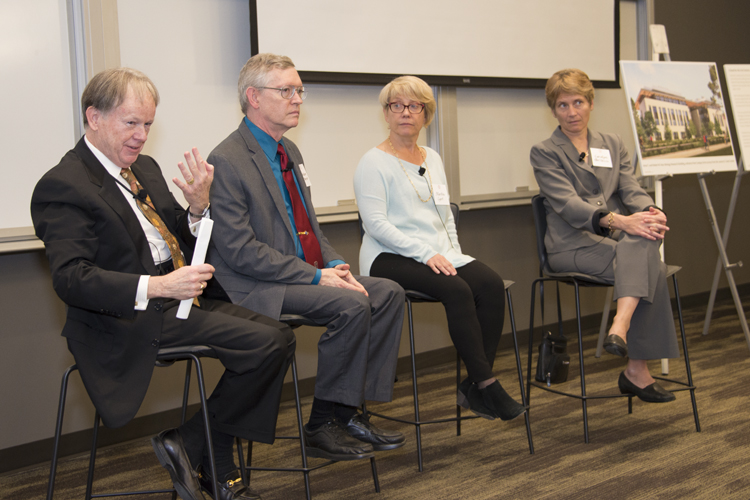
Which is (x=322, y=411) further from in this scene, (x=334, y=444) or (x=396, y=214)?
(x=396, y=214)

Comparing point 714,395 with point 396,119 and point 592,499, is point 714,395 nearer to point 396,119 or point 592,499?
point 592,499

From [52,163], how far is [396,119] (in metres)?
1.37

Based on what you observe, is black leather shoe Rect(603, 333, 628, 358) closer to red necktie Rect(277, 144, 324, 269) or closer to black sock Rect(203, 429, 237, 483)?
red necktie Rect(277, 144, 324, 269)

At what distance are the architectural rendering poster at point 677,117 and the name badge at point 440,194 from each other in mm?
1288

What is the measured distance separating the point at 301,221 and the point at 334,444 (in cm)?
78

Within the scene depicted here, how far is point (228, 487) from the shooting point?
1.90 m

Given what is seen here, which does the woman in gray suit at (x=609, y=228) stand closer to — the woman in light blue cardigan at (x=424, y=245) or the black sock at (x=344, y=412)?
the woman in light blue cardigan at (x=424, y=245)

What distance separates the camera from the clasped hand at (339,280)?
87.7 inches

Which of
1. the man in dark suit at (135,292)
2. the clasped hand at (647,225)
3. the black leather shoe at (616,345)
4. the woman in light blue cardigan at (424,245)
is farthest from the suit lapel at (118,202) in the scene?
the clasped hand at (647,225)

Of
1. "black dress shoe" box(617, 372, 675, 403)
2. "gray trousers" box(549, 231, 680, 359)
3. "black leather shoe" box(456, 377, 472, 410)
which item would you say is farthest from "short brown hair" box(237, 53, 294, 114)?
"black dress shoe" box(617, 372, 675, 403)

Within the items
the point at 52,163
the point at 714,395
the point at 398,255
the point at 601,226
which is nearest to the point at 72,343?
the point at 52,163

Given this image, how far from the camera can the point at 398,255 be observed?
8.72 feet

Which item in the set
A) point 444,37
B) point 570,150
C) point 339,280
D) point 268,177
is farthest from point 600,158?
point 268,177

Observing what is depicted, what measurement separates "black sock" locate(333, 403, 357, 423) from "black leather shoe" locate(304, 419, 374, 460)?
0.05 m
